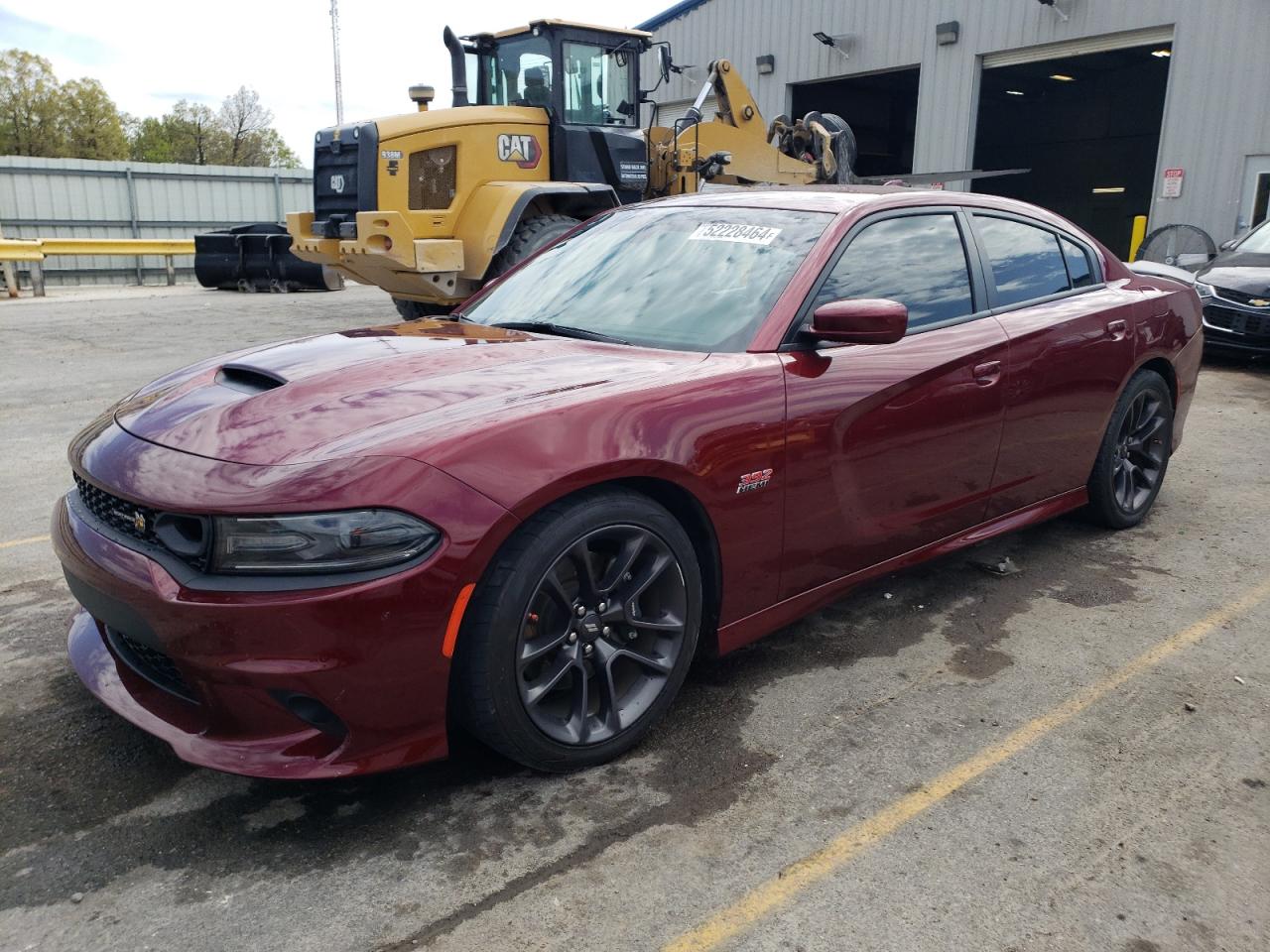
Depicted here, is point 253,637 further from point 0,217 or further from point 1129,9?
point 0,217

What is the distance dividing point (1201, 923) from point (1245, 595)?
2179 mm

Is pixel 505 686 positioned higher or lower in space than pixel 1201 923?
higher

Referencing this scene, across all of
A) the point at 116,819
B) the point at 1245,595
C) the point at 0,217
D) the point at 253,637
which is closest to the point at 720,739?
the point at 253,637

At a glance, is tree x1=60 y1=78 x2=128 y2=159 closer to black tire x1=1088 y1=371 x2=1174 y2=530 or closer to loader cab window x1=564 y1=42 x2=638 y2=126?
loader cab window x1=564 y1=42 x2=638 y2=126

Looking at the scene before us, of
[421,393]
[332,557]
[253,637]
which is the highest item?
[421,393]

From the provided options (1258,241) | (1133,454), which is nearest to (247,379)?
(1133,454)

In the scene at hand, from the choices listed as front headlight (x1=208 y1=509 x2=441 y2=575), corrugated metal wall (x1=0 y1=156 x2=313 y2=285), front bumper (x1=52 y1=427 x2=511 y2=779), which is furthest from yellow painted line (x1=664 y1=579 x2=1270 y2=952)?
corrugated metal wall (x1=0 y1=156 x2=313 y2=285)

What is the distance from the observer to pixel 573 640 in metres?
2.57

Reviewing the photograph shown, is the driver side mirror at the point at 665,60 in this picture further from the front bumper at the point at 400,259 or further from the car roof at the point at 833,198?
the car roof at the point at 833,198

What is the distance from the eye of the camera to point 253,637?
7.07ft

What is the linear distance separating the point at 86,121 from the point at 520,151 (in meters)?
50.2

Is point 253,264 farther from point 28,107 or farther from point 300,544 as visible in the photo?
point 28,107

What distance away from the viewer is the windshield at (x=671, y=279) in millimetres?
3137

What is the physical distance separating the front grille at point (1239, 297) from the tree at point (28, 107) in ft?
173
